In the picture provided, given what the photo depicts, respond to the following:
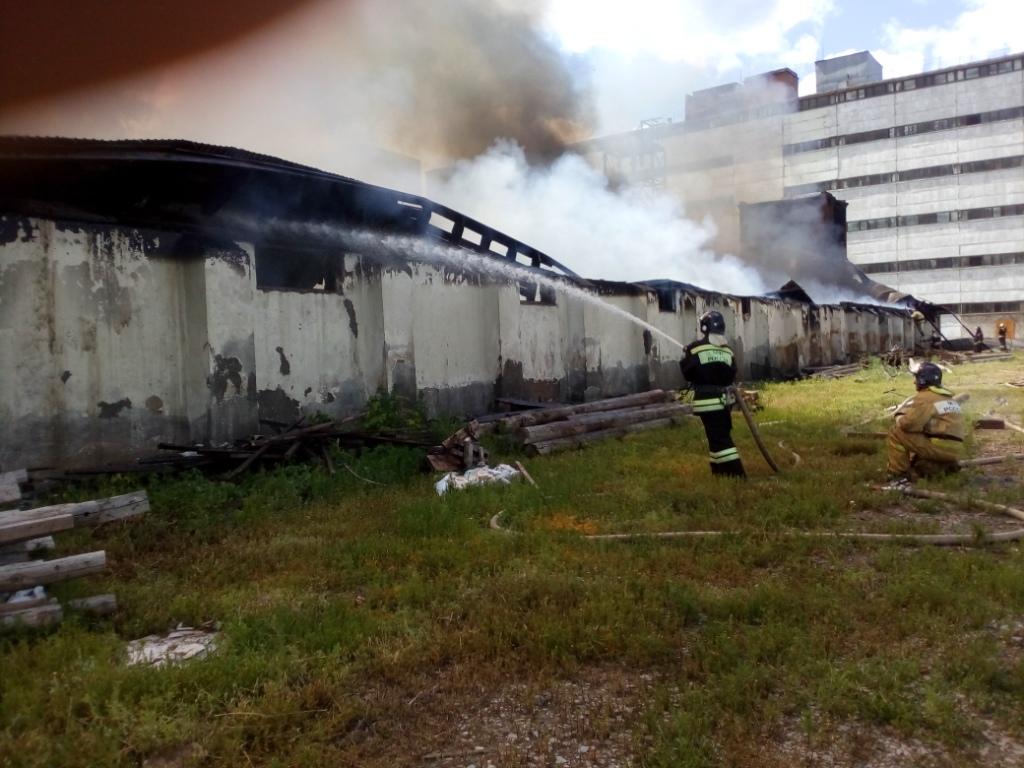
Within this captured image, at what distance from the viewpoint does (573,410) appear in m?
9.22

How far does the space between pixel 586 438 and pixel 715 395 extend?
241 centimetres

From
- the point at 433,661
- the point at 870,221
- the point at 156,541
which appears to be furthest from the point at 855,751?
the point at 870,221

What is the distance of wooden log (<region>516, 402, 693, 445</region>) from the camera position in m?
8.27

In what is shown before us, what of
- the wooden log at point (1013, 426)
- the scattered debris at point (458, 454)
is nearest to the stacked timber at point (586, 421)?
the scattered debris at point (458, 454)

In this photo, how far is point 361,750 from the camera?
258cm

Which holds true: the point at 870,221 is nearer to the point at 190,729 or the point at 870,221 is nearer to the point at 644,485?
the point at 644,485

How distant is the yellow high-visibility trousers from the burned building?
560 cm

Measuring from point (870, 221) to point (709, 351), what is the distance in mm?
42026

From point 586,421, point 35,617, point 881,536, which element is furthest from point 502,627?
point 586,421

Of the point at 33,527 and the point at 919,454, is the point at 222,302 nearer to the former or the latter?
the point at 33,527

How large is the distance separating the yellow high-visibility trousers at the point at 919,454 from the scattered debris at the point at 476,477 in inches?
137

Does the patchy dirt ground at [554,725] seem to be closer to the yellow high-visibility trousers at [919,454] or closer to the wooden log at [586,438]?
the yellow high-visibility trousers at [919,454]

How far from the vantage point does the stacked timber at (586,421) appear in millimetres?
8289

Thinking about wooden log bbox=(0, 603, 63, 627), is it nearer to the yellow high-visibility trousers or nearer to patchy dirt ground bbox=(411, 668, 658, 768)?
patchy dirt ground bbox=(411, 668, 658, 768)
